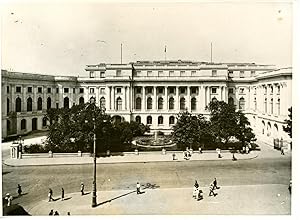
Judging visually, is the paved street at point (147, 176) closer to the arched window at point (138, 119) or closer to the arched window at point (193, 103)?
the arched window at point (193, 103)

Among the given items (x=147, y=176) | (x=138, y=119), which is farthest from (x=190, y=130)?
(x=147, y=176)

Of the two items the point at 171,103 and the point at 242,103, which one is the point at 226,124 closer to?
the point at 242,103

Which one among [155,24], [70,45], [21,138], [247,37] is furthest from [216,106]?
[21,138]

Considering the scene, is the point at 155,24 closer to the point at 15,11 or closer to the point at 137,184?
the point at 15,11

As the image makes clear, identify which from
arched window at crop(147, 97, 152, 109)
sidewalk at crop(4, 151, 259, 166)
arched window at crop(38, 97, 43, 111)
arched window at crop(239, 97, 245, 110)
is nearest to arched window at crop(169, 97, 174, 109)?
arched window at crop(147, 97, 152, 109)

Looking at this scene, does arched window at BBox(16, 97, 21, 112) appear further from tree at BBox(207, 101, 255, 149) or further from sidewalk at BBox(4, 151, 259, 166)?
tree at BBox(207, 101, 255, 149)
